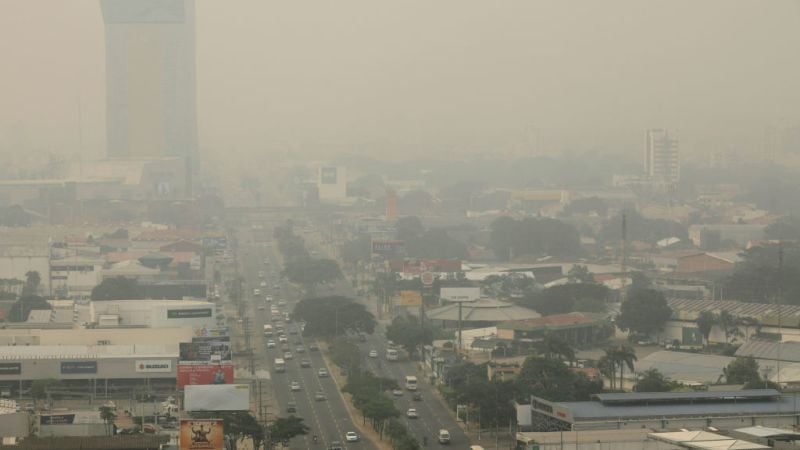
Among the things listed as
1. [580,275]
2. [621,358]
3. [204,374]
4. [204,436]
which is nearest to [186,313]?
[204,374]

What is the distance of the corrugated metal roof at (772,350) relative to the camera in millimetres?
14375

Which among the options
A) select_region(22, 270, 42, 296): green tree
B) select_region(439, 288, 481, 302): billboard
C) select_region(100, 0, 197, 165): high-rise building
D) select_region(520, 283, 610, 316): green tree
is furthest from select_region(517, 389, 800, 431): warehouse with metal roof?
select_region(100, 0, 197, 165): high-rise building

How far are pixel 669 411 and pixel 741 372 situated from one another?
2.51 metres

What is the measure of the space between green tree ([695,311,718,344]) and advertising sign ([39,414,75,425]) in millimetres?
7128

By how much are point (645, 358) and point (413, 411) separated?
127 inches

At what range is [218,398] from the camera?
11445 millimetres

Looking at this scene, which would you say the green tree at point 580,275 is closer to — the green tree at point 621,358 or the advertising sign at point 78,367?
the green tree at point 621,358

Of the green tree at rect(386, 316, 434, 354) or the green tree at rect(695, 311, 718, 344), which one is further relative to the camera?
the green tree at rect(695, 311, 718, 344)

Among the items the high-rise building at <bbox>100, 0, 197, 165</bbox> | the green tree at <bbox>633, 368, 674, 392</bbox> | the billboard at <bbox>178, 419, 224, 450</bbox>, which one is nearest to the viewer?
the billboard at <bbox>178, 419, 224, 450</bbox>

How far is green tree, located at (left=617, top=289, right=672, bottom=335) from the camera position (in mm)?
16766

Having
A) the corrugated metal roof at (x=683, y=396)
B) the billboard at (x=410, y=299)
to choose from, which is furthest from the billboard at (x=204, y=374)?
the billboard at (x=410, y=299)

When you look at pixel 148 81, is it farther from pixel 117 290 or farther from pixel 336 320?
pixel 336 320

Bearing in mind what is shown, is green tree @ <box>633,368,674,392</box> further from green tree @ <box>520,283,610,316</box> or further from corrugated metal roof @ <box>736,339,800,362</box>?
green tree @ <box>520,283,610,316</box>

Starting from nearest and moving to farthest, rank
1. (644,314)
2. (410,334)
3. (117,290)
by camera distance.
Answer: (410,334)
(644,314)
(117,290)
